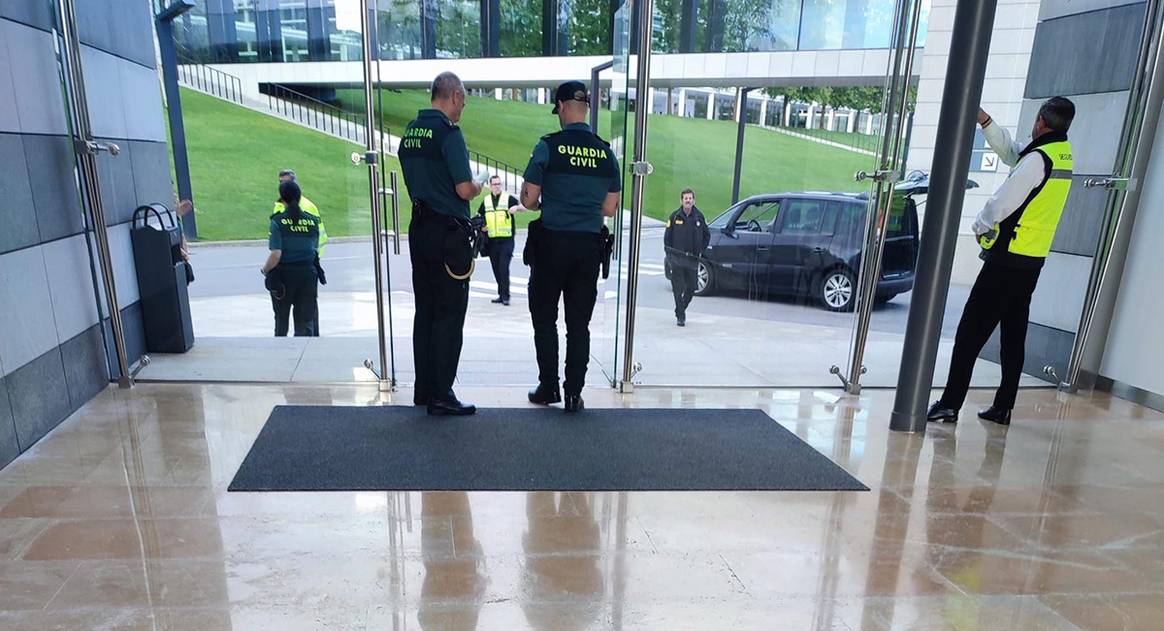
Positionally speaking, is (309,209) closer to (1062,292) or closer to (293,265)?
(293,265)

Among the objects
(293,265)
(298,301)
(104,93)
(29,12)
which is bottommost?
(298,301)

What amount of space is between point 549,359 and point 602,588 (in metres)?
1.59

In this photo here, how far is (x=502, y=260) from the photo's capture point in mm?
7355

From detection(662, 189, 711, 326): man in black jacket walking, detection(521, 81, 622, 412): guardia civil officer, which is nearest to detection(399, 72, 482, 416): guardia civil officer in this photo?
detection(521, 81, 622, 412): guardia civil officer

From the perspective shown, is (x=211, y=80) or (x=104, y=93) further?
(x=211, y=80)

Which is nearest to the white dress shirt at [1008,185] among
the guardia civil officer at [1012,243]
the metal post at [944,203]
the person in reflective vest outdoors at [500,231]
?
the guardia civil officer at [1012,243]

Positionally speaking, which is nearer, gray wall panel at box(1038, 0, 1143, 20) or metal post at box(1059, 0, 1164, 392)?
metal post at box(1059, 0, 1164, 392)

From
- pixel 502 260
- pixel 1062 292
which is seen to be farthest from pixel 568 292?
pixel 502 260

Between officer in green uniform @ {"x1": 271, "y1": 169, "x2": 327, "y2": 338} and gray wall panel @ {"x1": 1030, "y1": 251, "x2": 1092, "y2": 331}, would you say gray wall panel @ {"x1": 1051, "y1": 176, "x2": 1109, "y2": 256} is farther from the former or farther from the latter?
officer in green uniform @ {"x1": 271, "y1": 169, "x2": 327, "y2": 338}

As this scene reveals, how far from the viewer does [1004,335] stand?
11.6ft

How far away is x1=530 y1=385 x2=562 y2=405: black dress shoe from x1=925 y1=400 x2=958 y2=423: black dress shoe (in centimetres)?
193

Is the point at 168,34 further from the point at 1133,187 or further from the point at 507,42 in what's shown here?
the point at 1133,187

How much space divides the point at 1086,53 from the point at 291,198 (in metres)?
4.69

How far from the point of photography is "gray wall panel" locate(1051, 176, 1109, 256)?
161 inches
